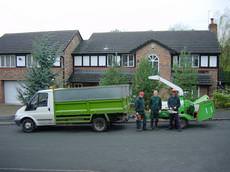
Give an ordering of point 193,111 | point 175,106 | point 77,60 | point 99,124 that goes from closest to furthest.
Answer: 1. point 175,106
2. point 99,124
3. point 193,111
4. point 77,60

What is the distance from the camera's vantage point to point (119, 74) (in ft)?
77.2

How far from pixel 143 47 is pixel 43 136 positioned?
17270 mm

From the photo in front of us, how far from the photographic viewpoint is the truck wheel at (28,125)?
1524 cm

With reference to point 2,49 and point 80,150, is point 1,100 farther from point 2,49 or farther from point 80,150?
point 80,150

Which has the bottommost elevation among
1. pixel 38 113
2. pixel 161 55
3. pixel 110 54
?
pixel 38 113

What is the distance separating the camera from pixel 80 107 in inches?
578

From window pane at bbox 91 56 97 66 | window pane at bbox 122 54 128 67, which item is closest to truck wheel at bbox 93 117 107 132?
window pane at bbox 122 54 128 67

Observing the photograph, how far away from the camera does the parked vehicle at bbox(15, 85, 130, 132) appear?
14398 mm

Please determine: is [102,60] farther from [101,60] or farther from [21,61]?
[21,61]

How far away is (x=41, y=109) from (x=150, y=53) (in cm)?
1607

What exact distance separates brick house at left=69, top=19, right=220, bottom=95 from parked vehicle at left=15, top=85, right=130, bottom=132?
1249cm

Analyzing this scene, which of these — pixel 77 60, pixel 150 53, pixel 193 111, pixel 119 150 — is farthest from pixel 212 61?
pixel 119 150

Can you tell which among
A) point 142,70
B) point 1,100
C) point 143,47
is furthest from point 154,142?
point 1,100

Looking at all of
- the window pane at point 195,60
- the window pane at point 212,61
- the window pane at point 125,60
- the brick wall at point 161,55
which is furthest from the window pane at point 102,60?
the window pane at point 212,61
